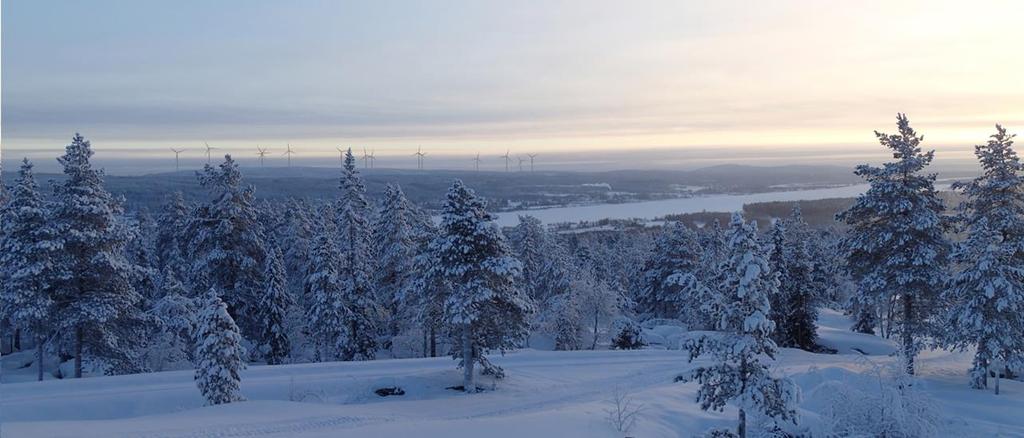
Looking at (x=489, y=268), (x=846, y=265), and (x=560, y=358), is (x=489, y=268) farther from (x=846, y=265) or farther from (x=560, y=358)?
(x=846, y=265)

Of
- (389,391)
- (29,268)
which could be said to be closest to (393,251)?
(389,391)

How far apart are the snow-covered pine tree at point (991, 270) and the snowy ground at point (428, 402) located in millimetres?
2431

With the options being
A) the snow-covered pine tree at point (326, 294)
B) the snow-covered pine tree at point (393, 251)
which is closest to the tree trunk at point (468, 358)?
the snow-covered pine tree at point (393, 251)

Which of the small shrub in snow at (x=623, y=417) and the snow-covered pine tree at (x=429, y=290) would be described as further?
the snow-covered pine tree at (x=429, y=290)

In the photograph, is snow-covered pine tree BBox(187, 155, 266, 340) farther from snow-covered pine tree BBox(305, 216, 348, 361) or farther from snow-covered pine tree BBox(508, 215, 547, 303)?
snow-covered pine tree BBox(508, 215, 547, 303)

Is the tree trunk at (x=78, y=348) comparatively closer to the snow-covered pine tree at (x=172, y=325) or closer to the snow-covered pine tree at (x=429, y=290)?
the snow-covered pine tree at (x=172, y=325)

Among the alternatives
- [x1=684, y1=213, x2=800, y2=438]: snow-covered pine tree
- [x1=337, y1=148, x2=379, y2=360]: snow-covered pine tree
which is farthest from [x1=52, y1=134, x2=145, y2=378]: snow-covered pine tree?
[x1=684, y1=213, x2=800, y2=438]: snow-covered pine tree

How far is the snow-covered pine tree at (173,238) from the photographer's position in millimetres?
50250

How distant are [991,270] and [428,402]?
2504 cm

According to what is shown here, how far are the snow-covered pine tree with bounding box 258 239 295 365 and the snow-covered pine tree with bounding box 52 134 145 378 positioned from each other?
945cm

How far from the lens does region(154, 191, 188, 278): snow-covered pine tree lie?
50250 millimetres

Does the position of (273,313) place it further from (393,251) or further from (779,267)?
(779,267)

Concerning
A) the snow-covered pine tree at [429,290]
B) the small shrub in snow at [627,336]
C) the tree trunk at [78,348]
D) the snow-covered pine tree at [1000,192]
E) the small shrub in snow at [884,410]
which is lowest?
the small shrub in snow at [627,336]

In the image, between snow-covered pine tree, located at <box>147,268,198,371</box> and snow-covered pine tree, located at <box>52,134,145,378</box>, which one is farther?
snow-covered pine tree, located at <box>147,268,198,371</box>
